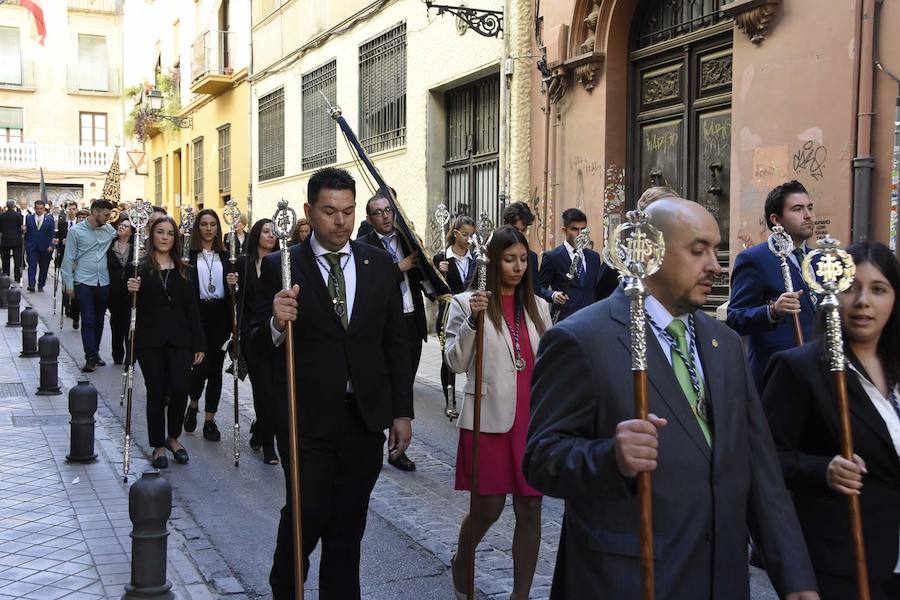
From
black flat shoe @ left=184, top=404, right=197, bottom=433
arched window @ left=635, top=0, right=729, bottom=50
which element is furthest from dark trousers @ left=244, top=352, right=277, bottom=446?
arched window @ left=635, top=0, right=729, bottom=50

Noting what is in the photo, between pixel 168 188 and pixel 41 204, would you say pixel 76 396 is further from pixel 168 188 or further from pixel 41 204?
pixel 168 188

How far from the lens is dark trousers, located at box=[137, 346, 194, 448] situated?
7.84 meters

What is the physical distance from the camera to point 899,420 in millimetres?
3309

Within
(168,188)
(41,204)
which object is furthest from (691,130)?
(168,188)

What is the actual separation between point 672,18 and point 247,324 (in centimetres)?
693

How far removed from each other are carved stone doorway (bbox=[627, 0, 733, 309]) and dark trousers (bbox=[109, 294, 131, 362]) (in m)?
6.36

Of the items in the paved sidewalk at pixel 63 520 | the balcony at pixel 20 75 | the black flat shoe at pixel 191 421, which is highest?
the balcony at pixel 20 75

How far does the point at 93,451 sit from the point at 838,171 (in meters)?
6.41

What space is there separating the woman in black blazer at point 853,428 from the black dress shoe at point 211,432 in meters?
6.44

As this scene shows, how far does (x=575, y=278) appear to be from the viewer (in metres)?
9.80

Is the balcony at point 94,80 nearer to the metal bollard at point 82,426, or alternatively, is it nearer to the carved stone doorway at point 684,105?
the carved stone doorway at point 684,105

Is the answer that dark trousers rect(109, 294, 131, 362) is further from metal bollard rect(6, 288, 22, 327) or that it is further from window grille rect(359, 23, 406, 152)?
window grille rect(359, 23, 406, 152)

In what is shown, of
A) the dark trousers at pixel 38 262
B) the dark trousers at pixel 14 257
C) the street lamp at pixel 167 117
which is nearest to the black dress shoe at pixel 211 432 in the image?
the dark trousers at pixel 38 262

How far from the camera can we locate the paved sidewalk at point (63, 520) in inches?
208
